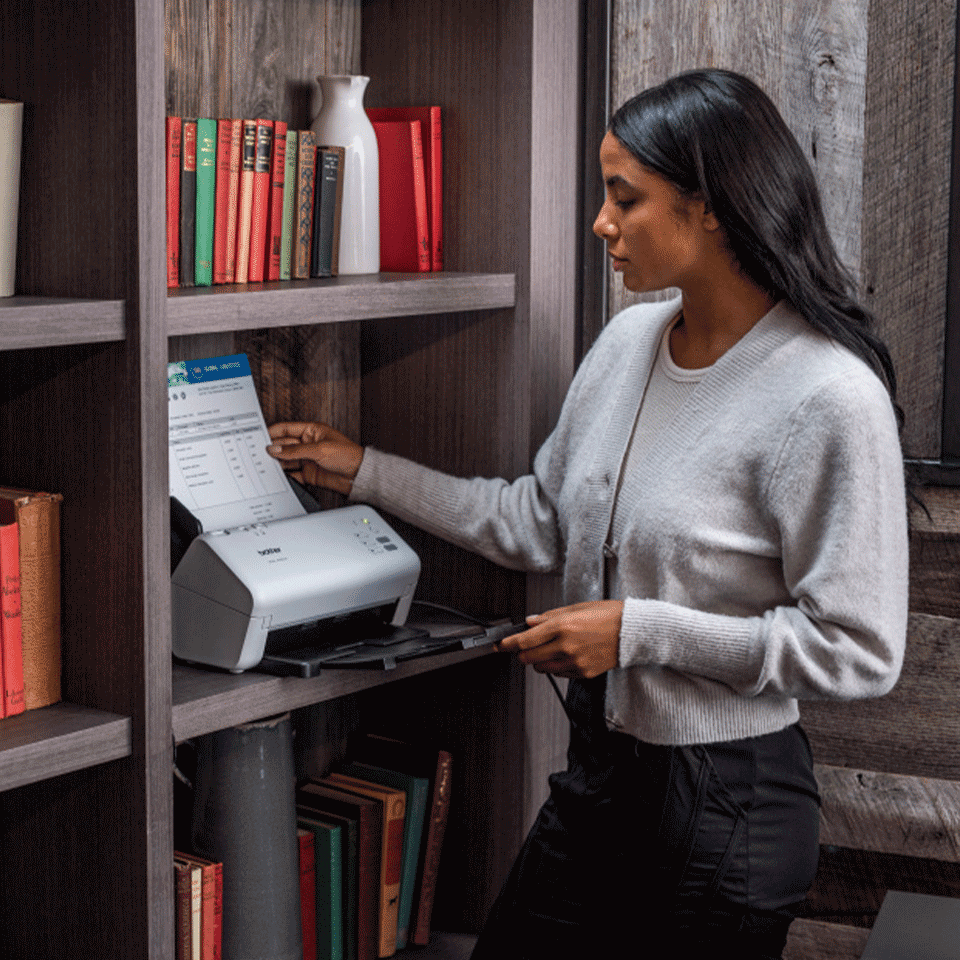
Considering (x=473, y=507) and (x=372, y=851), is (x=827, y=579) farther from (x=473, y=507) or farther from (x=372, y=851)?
(x=372, y=851)

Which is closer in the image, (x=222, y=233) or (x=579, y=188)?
(x=222, y=233)

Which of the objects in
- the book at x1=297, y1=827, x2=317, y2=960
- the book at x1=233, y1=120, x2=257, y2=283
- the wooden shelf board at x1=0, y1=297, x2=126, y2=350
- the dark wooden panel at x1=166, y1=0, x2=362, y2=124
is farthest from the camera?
the book at x1=297, y1=827, x2=317, y2=960

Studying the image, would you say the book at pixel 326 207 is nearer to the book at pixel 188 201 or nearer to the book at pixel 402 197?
the book at pixel 402 197

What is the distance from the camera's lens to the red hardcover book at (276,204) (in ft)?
6.63

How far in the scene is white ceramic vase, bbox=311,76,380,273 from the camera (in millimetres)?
2131

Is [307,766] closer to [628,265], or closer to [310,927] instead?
[310,927]

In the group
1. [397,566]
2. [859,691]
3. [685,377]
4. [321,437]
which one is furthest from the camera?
[321,437]

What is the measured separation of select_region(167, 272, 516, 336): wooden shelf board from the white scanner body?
11.5 inches

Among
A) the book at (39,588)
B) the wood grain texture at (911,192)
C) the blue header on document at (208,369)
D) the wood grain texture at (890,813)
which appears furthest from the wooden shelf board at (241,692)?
the wood grain texture at (911,192)

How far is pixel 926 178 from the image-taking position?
7.04ft

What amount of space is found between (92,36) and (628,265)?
27.8 inches

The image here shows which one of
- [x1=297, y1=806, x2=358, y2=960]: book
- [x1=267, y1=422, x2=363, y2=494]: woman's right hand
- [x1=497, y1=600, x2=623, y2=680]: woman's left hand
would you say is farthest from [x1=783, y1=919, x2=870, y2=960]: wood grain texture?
[x1=267, y1=422, x2=363, y2=494]: woman's right hand

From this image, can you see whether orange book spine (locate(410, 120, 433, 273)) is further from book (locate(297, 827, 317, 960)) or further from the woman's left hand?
book (locate(297, 827, 317, 960))

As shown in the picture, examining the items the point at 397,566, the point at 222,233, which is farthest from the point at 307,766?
the point at 222,233
